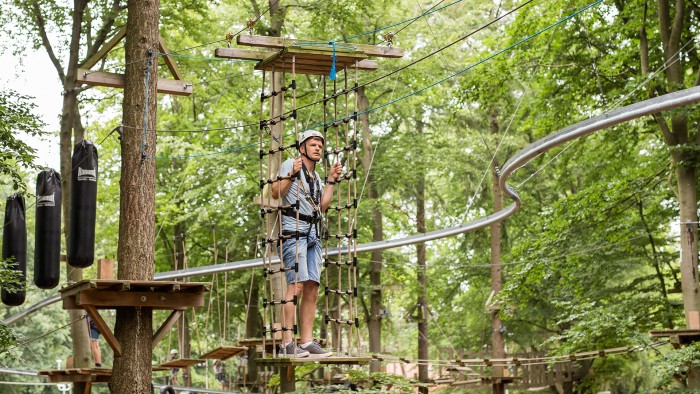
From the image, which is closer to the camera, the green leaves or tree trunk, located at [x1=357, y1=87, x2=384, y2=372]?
the green leaves

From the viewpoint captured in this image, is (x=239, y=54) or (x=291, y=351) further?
(x=239, y=54)

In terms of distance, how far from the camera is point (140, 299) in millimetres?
7953

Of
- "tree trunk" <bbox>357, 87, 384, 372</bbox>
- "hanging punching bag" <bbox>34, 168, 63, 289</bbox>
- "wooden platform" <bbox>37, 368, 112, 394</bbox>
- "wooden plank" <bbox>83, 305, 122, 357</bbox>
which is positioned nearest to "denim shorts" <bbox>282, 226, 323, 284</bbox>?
"wooden plank" <bbox>83, 305, 122, 357</bbox>

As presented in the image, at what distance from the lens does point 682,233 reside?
13.2 m

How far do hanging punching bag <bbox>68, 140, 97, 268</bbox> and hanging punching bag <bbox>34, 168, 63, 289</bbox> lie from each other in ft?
3.38

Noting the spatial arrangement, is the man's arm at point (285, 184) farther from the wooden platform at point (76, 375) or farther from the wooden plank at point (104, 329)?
the wooden platform at point (76, 375)

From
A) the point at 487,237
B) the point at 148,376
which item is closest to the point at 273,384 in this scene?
the point at 148,376

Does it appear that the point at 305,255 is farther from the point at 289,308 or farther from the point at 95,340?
the point at 95,340

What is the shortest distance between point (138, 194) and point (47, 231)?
2521mm

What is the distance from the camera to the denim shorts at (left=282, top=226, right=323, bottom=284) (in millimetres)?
7246

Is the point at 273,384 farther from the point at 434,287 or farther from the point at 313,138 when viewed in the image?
the point at 434,287

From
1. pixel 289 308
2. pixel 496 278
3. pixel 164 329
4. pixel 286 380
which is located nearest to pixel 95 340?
pixel 286 380

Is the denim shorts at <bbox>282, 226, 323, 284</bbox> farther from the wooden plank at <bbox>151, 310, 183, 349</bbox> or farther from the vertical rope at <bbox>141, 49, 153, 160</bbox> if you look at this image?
the vertical rope at <bbox>141, 49, 153, 160</bbox>

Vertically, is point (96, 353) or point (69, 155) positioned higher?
point (69, 155)
